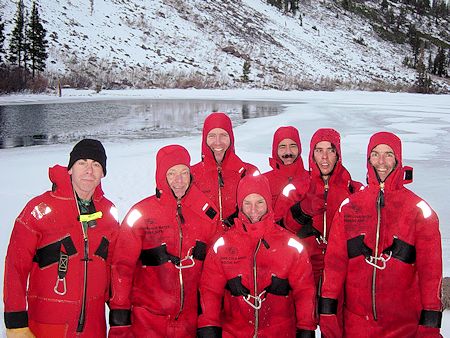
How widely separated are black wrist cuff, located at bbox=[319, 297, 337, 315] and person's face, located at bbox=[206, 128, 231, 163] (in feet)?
5.05

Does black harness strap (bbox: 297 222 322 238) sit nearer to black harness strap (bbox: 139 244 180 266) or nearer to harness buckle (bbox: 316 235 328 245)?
harness buckle (bbox: 316 235 328 245)

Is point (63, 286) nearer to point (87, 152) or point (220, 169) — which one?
point (87, 152)

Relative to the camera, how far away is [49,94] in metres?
30.9

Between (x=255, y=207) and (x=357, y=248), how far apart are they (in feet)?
2.32

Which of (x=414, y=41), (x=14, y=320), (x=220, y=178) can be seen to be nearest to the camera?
(x=14, y=320)

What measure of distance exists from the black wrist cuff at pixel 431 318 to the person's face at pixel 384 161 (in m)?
0.86

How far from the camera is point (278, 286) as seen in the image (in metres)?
2.88

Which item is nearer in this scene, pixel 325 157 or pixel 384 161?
pixel 384 161

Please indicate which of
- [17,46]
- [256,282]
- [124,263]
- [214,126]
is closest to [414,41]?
[17,46]

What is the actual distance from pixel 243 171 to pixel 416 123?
14194 mm

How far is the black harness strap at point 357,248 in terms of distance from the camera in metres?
2.88

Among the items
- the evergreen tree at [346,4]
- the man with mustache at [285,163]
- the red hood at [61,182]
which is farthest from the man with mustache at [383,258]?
the evergreen tree at [346,4]

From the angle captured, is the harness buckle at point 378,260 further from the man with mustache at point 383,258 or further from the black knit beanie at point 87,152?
the black knit beanie at point 87,152

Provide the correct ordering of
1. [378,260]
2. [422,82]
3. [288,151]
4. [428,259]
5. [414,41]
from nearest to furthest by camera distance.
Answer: [428,259]
[378,260]
[288,151]
[422,82]
[414,41]
